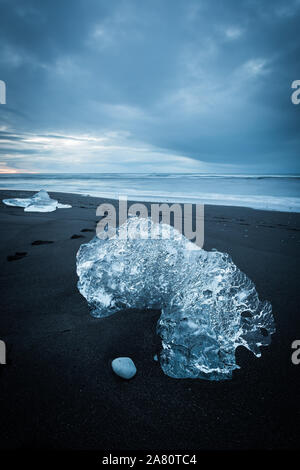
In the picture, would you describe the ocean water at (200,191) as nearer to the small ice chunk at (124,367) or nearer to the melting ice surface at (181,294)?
the melting ice surface at (181,294)

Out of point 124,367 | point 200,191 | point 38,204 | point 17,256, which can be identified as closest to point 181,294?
point 124,367

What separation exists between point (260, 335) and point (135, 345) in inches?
32.0

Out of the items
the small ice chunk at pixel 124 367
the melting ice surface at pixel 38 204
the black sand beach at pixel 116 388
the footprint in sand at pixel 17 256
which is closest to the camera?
the black sand beach at pixel 116 388

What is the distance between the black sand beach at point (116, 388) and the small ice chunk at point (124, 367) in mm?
34

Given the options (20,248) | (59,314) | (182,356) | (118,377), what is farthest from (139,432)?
(20,248)

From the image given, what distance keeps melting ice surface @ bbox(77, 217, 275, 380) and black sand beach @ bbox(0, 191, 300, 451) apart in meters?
0.08

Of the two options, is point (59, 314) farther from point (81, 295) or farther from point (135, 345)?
point (135, 345)

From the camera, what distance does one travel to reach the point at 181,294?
1.46 meters

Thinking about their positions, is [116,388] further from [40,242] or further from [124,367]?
[40,242]

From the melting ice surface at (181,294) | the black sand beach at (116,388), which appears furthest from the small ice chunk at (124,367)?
the melting ice surface at (181,294)

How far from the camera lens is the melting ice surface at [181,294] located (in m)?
1.19

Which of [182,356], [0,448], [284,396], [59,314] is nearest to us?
[0,448]

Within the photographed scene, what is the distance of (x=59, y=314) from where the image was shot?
154 cm

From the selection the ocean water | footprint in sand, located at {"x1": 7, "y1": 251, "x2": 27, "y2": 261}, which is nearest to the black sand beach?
footprint in sand, located at {"x1": 7, "y1": 251, "x2": 27, "y2": 261}
